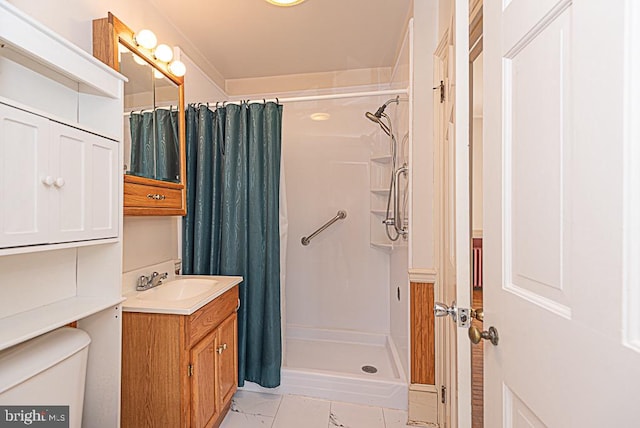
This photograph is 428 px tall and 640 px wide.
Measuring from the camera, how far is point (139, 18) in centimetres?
180

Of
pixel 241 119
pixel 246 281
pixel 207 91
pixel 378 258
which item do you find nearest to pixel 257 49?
pixel 207 91

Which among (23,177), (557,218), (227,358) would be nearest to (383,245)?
(227,358)

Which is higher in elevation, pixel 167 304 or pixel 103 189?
pixel 103 189

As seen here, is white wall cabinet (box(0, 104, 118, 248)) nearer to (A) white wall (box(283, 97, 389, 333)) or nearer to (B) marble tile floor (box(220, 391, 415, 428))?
Answer: (B) marble tile floor (box(220, 391, 415, 428))

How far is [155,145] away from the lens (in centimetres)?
178

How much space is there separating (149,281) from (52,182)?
0.94m

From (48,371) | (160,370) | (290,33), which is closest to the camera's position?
(48,371)

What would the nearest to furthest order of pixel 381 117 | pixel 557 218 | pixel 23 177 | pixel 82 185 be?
pixel 557 218 < pixel 23 177 < pixel 82 185 < pixel 381 117

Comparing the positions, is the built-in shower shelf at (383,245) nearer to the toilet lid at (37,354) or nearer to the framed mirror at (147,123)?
the framed mirror at (147,123)

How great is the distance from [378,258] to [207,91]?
203cm

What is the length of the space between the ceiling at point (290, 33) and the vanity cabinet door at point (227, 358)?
1903mm

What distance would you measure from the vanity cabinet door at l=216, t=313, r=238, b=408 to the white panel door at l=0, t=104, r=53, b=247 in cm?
104

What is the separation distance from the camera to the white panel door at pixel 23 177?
85cm

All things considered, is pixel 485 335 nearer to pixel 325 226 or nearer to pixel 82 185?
pixel 82 185
